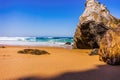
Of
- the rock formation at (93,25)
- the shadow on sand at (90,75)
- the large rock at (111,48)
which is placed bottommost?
the shadow on sand at (90,75)

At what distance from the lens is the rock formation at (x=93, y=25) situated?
13.7m

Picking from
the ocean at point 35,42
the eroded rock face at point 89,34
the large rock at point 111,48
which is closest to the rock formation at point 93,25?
the eroded rock face at point 89,34

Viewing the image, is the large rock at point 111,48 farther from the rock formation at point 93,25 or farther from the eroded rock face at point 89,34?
the eroded rock face at point 89,34

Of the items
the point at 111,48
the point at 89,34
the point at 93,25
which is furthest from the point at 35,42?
the point at 111,48

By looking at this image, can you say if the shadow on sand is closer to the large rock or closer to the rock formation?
the large rock

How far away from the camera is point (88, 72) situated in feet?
16.7

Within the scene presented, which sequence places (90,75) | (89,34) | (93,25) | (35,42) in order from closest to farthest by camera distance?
(90,75), (93,25), (89,34), (35,42)

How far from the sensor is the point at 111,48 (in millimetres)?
6402

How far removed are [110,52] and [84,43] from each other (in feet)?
27.3

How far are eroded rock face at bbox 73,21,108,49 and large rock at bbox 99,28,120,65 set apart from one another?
6.73 metres

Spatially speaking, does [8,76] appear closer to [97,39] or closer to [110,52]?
[110,52]

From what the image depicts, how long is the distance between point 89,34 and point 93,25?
725 millimetres

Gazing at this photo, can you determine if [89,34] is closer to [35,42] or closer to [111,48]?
[111,48]

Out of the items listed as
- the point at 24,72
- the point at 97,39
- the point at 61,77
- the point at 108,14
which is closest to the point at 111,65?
the point at 61,77
